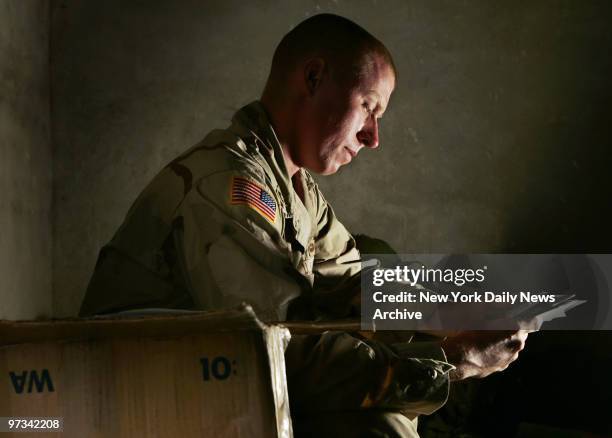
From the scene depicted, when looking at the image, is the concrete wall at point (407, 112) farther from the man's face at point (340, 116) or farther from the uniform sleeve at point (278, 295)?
the uniform sleeve at point (278, 295)

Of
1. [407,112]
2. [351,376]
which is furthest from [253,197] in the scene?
[407,112]

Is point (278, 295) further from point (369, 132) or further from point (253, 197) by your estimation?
point (369, 132)

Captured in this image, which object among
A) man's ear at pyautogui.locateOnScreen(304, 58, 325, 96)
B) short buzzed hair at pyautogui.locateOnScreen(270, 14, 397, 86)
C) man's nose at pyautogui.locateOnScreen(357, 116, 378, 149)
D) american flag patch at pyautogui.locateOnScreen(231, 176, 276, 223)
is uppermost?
short buzzed hair at pyautogui.locateOnScreen(270, 14, 397, 86)

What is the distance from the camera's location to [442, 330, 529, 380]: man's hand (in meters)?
1.28

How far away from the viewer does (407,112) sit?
288cm

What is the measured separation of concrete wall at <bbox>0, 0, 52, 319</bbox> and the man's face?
89cm

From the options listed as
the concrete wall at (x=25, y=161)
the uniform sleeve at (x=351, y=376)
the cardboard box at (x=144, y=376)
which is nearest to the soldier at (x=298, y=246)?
the uniform sleeve at (x=351, y=376)

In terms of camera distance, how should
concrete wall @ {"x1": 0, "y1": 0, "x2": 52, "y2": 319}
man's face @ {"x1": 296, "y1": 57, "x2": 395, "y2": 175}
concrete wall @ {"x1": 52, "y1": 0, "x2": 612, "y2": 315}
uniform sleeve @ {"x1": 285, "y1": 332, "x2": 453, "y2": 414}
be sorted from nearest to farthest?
uniform sleeve @ {"x1": 285, "y1": 332, "x2": 453, "y2": 414}, man's face @ {"x1": 296, "y1": 57, "x2": 395, "y2": 175}, concrete wall @ {"x1": 0, "y1": 0, "x2": 52, "y2": 319}, concrete wall @ {"x1": 52, "y1": 0, "x2": 612, "y2": 315}

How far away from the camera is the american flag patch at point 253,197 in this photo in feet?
4.46

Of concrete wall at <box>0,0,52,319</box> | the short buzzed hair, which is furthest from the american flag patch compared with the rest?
concrete wall at <box>0,0,52,319</box>

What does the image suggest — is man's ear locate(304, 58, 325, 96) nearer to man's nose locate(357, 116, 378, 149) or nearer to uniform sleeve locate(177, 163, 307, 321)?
man's nose locate(357, 116, 378, 149)

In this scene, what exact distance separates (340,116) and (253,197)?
44 cm

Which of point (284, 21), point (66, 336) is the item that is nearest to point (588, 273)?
point (284, 21)

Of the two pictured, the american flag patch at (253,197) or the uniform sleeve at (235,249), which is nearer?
the uniform sleeve at (235,249)
